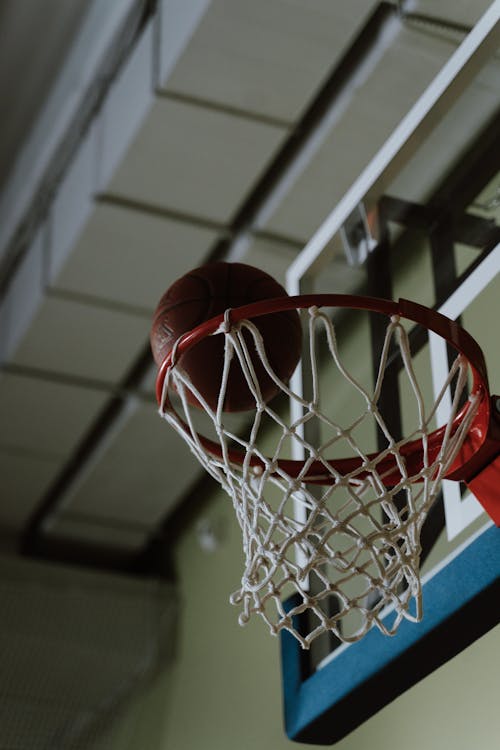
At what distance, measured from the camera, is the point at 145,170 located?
3.66 m

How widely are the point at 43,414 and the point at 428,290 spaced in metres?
2.58

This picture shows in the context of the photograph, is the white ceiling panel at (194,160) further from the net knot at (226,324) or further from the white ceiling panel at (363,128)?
the net knot at (226,324)

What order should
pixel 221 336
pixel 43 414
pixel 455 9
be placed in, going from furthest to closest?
1. pixel 43 414
2. pixel 455 9
3. pixel 221 336

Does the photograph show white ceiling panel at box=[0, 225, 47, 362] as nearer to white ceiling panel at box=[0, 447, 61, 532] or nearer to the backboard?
white ceiling panel at box=[0, 447, 61, 532]

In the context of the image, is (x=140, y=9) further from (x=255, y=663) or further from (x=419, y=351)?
(x=255, y=663)

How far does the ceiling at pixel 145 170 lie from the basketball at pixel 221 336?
0.59m

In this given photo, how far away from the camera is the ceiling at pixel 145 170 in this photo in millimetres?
3256

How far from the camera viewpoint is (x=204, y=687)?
4.68 metres

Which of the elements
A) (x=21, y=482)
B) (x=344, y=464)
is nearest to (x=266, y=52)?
(x=344, y=464)

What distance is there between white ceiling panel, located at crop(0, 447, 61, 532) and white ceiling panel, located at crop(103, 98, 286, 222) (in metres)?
1.61

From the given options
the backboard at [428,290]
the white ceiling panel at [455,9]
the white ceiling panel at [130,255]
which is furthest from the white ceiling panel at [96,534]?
the white ceiling panel at [455,9]

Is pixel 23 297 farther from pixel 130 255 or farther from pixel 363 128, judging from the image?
pixel 363 128

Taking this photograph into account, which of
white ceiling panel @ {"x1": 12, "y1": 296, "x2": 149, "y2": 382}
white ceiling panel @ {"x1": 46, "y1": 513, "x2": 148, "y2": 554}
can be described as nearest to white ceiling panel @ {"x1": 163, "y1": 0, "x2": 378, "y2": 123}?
white ceiling panel @ {"x1": 12, "y1": 296, "x2": 149, "y2": 382}

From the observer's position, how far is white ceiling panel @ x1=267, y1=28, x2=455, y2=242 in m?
3.26
